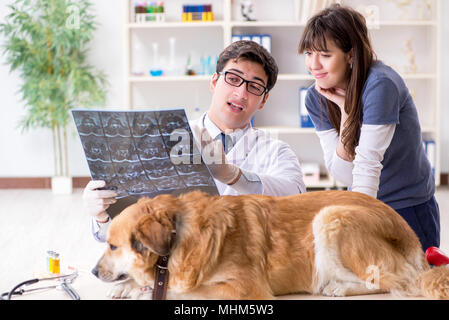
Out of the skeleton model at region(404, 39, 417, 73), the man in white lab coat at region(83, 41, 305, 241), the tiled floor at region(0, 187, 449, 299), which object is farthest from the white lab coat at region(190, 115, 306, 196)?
the skeleton model at region(404, 39, 417, 73)

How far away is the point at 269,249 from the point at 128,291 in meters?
0.28

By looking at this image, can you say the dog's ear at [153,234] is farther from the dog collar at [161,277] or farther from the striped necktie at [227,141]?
the striped necktie at [227,141]

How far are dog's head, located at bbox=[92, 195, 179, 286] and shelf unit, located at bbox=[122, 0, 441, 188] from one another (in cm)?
411

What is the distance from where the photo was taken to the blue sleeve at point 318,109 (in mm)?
1442

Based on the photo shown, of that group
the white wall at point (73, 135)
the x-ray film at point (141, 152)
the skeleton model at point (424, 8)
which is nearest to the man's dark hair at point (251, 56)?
the x-ray film at point (141, 152)

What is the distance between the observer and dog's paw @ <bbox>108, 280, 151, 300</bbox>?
3.01 ft

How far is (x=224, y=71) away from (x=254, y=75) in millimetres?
90

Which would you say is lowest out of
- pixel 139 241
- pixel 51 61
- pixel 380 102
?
pixel 139 241

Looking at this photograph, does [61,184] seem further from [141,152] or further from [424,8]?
[141,152]

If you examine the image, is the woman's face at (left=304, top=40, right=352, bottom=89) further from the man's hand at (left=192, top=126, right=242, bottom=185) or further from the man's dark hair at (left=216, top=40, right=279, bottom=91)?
the man's hand at (left=192, top=126, right=242, bottom=185)

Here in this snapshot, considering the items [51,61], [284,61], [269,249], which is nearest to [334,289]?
[269,249]

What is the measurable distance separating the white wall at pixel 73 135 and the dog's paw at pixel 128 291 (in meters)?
4.54

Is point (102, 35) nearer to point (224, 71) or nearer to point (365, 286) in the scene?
point (224, 71)

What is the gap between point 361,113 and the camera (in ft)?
4.28
